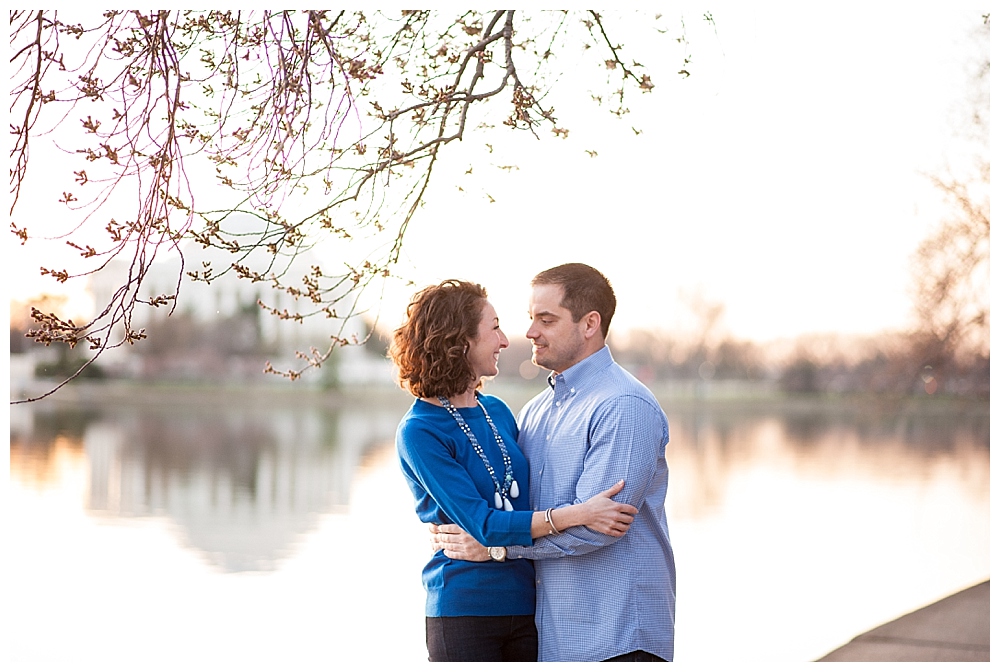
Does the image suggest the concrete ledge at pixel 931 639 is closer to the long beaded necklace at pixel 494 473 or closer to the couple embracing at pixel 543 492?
the couple embracing at pixel 543 492

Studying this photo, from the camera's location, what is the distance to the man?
89.7 inches

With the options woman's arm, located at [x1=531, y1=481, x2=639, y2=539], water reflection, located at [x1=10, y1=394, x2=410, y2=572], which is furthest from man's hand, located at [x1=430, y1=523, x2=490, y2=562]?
water reflection, located at [x1=10, y1=394, x2=410, y2=572]

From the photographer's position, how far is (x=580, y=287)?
7.75 feet

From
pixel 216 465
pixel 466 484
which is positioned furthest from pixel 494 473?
pixel 216 465

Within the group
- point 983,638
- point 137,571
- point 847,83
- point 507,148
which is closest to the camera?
point 507,148

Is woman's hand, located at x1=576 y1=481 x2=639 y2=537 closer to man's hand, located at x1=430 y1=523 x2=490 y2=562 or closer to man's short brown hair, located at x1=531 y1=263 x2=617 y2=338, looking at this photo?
man's hand, located at x1=430 y1=523 x2=490 y2=562

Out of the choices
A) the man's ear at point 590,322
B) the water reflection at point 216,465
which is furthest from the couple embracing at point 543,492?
the water reflection at point 216,465

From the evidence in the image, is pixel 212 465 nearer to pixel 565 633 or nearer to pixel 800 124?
pixel 800 124

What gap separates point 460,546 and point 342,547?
8513 mm

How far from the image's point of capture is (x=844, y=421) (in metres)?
32.1

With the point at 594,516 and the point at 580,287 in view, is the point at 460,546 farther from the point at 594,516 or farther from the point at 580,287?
the point at 580,287

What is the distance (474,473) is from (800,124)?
18515 millimetres

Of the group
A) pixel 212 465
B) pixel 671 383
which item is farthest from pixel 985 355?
pixel 671 383

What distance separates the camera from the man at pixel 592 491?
89.7 inches
